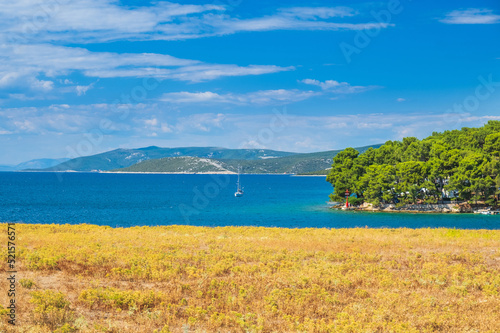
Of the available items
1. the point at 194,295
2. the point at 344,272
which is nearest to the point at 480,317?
the point at 344,272

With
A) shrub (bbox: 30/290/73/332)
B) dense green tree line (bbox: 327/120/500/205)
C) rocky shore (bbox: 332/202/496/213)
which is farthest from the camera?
rocky shore (bbox: 332/202/496/213)

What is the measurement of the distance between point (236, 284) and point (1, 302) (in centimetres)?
851

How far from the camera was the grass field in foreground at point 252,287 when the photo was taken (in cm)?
1262

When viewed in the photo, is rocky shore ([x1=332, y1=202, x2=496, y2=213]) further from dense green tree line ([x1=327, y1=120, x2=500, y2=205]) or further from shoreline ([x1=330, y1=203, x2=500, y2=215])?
dense green tree line ([x1=327, y1=120, x2=500, y2=205])

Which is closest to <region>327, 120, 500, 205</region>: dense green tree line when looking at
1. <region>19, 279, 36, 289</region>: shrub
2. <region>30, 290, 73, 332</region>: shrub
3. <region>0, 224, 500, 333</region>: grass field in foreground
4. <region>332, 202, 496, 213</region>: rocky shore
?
<region>332, 202, 496, 213</region>: rocky shore

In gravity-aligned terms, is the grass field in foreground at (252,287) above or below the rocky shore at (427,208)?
above

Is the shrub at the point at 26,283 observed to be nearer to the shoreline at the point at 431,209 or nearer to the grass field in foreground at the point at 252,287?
the grass field in foreground at the point at 252,287

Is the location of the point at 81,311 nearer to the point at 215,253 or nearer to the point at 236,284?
the point at 236,284

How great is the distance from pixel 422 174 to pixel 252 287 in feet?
267

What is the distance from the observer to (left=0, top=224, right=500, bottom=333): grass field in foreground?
12.6m

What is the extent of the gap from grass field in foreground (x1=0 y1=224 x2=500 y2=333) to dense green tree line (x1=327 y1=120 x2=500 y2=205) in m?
63.8

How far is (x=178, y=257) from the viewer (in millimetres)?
22312

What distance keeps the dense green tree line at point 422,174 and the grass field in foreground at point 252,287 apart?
63761 millimetres

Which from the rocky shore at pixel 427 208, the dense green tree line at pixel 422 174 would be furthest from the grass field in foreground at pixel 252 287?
the rocky shore at pixel 427 208
